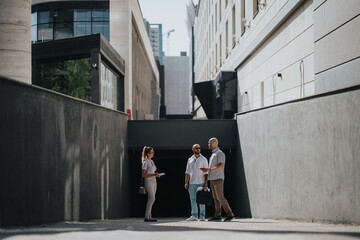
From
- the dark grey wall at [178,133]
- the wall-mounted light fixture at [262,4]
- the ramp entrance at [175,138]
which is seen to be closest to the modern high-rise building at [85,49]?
the ramp entrance at [175,138]

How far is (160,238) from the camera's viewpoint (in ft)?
16.2

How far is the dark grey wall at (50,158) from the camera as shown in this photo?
252 inches

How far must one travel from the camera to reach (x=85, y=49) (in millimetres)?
20594

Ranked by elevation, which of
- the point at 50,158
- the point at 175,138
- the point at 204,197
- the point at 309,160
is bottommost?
the point at 204,197

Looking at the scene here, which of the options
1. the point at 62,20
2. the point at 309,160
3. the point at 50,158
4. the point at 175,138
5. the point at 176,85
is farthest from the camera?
the point at 176,85

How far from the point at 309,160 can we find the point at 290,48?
541 cm

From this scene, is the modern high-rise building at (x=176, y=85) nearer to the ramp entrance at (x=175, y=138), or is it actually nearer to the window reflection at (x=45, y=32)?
the window reflection at (x=45, y=32)

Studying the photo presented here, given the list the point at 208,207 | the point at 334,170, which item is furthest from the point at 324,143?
the point at 208,207

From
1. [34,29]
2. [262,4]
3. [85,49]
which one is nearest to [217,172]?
[262,4]

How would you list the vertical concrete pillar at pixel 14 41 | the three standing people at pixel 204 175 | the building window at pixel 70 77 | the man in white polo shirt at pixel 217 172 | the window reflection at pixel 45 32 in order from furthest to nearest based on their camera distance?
1. the window reflection at pixel 45 32
2. the building window at pixel 70 77
3. the vertical concrete pillar at pixel 14 41
4. the three standing people at pixel 204 175
5. the man in white polo shirt at pixel 217 172

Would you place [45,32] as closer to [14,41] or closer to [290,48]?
[14,41]

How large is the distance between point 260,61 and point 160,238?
13726 millimetres

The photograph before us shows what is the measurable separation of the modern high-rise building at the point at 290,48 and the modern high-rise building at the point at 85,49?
578cm

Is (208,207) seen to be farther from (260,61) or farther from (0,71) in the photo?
(0,71)
